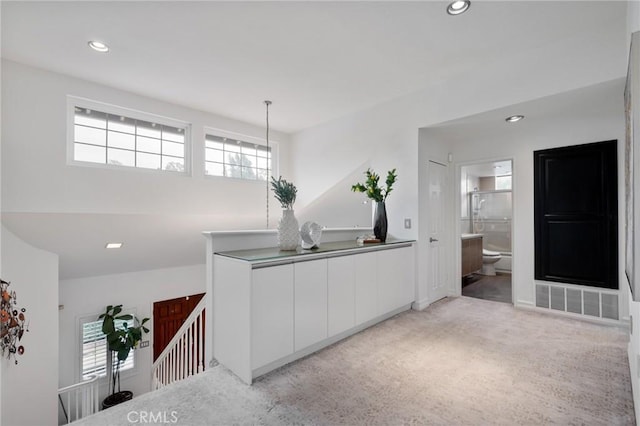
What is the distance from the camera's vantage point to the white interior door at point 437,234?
3893 mm

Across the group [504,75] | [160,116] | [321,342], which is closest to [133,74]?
[160,116]

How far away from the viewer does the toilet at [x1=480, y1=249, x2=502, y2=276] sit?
6.02 metres

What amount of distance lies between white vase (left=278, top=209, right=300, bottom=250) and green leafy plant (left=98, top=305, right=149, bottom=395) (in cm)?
341

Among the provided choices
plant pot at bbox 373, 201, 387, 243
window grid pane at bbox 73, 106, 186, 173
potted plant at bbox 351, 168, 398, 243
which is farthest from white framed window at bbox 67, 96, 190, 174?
plant pot at bbox 373, 201, 387, 243

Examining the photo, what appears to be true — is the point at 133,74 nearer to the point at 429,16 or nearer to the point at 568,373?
the point at 429,16

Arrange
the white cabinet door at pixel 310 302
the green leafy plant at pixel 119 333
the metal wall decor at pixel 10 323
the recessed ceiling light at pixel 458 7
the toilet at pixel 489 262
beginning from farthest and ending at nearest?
the toilet at pixel 489 262 < the green leafy plant at pixel 119 333 < the metal wall decor at pixel 10 323 < the white cabinet door at pixel 310 302 < the recessed ceiling light at pixel 458 7

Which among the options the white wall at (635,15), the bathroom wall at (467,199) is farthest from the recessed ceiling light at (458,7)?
the bathroom wall at (467,199)

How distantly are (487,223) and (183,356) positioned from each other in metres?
6.79

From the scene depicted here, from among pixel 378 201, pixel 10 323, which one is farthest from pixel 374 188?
pixel 10 323

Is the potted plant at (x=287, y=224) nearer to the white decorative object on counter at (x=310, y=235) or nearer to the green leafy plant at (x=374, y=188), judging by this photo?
the white decorative object on counter at (x=310, y=235)

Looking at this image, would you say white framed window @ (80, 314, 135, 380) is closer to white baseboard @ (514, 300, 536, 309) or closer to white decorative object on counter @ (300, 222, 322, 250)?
white decorative object on counter @ (300, 222, 322, 250)

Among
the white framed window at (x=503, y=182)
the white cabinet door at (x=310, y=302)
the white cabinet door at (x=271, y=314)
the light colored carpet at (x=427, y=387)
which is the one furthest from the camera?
the white framed window at (x=503, y=182)

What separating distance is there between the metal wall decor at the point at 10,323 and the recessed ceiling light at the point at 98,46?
86.0 inches

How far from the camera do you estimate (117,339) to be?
420cm
